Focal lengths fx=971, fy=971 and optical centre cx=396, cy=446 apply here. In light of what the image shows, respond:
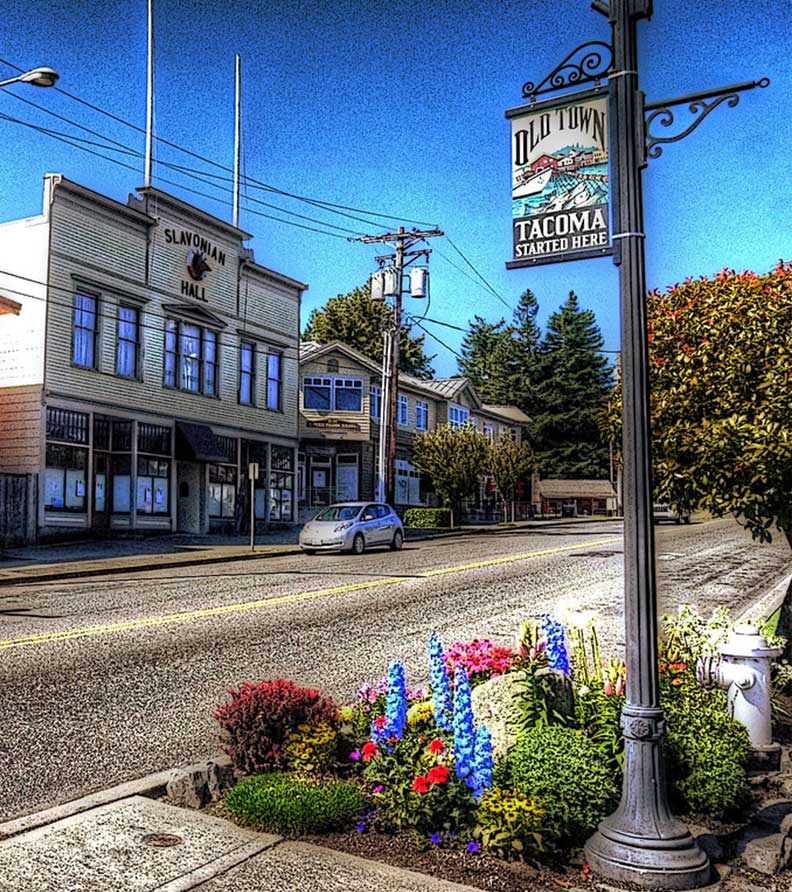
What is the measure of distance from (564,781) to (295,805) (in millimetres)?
1359

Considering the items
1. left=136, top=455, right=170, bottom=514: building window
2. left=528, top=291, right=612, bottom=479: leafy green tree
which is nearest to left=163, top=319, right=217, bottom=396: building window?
left=136, top=455, right=170, bottom=514: building window

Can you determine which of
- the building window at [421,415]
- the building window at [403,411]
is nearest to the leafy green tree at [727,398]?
the building window at [403,411]

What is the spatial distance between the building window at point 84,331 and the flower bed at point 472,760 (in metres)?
23.3

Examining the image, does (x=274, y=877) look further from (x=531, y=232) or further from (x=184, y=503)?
(x=184, y=503)

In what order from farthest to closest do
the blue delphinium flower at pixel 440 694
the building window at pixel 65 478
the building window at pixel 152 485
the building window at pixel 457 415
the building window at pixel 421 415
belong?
the building window at pixel 457 415 < the building window at pixel 421 415 < the building window at pixel 152 485 < the building window at pixel 65 478 < the blue delphinium flower at pixel 440 694

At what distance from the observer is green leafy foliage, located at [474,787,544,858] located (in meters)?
4.54

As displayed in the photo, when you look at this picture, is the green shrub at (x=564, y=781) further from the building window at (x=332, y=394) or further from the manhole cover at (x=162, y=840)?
the building window at (x=332, y=394)

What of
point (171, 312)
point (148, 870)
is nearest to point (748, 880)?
point (148, 870)

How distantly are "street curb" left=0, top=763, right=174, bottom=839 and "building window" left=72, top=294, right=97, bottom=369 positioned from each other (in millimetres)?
23382

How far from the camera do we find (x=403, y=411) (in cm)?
5191

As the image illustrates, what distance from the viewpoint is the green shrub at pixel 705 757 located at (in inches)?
201

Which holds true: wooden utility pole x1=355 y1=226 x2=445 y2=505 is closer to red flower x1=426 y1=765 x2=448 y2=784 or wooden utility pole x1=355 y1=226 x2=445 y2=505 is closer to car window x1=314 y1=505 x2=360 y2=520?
car window x1=314 y1=505 x2=360 y2=520

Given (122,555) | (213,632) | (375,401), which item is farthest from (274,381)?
(213,632)

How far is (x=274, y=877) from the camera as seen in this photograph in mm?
4301
